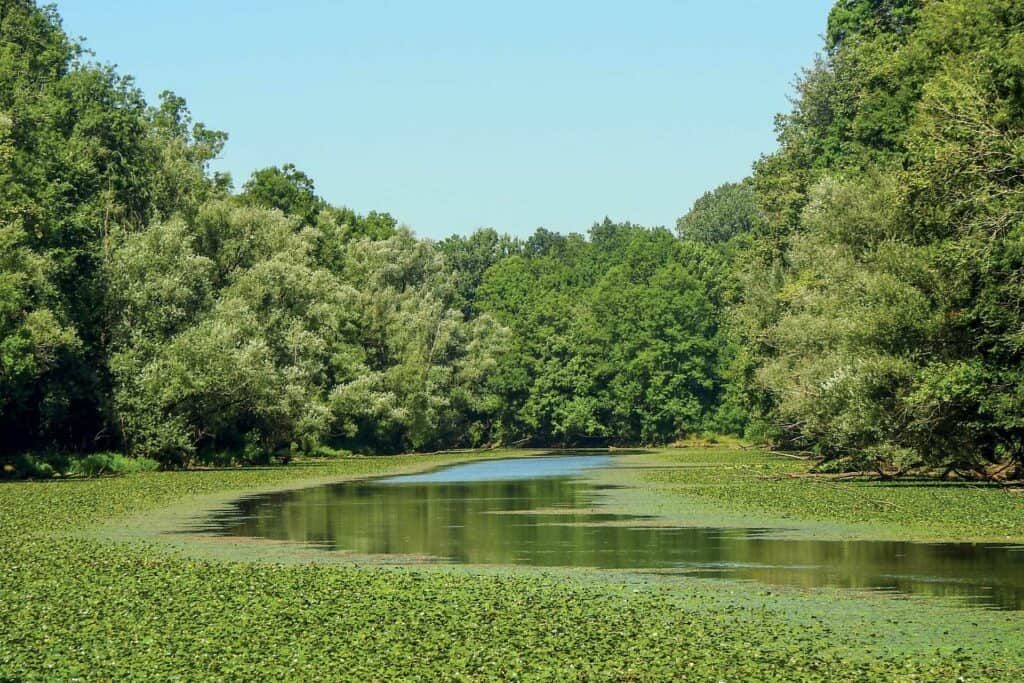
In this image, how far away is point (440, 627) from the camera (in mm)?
20594

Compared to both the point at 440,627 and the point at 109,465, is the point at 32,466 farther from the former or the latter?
the point at 440,627

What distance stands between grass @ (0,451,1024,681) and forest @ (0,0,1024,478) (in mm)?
23059

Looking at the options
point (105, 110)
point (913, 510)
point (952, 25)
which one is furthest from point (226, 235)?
point (913, 510)

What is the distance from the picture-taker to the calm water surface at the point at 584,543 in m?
25.7

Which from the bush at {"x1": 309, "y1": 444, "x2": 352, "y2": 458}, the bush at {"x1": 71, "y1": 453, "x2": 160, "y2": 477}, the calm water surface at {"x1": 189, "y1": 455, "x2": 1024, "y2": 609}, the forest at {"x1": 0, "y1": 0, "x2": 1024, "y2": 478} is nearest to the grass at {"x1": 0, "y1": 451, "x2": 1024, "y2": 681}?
the calm water surface at {"x1": 189, "y1": 455, "x2": 1024, "y2": 609}

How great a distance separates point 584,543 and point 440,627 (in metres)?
13.4

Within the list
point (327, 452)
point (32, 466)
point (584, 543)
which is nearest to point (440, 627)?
point (584, 543)

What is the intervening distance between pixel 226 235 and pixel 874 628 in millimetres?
70341

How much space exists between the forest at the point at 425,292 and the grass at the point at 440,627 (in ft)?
75.7

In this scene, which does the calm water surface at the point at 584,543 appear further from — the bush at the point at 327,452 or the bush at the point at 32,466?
the bush at the point at 327,452

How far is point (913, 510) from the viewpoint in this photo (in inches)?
1540

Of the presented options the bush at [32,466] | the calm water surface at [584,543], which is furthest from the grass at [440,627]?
the bush at [32,466]

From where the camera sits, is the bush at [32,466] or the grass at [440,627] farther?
the bush at [32,466]

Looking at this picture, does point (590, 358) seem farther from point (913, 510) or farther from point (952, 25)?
point (913, 510)
